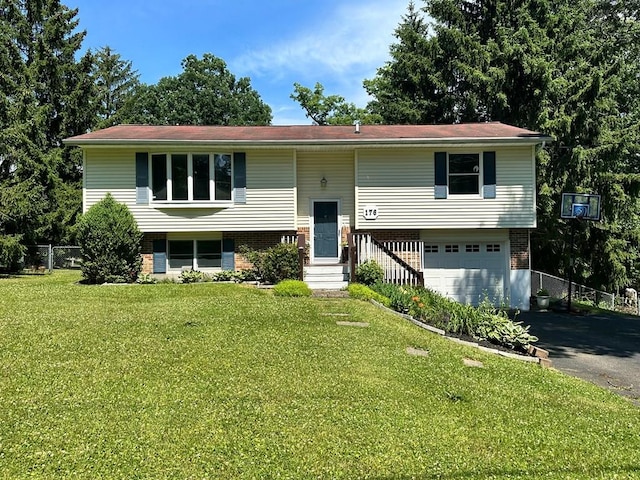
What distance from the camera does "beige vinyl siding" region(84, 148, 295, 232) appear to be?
1401cm

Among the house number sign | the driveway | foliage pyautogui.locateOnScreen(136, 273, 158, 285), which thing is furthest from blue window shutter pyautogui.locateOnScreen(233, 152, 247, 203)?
the driveway

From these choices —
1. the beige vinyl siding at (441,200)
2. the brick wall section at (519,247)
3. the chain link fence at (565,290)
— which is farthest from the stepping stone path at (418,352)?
the chain link fence at (565,290)

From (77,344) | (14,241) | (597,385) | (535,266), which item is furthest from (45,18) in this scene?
(597,385)

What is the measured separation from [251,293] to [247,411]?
6.96m

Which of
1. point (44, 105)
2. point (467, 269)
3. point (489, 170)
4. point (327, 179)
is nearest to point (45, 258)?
point (44, 105)

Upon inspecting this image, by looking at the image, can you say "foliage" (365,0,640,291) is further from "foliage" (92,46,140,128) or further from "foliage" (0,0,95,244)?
"foliage" (92,46,140,128)

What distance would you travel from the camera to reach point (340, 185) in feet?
49.0

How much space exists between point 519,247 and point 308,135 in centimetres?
757

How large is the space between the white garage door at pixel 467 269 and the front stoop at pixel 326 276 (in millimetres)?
3339

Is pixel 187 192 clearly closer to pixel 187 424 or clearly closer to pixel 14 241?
pixel 14 241

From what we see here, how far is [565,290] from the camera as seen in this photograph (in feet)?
62.6

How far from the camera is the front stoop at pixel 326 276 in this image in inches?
497

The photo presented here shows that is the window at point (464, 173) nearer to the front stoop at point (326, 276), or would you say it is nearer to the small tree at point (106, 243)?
the front stoop at point (326, 276)

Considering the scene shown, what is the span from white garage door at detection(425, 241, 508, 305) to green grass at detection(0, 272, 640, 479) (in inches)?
298
